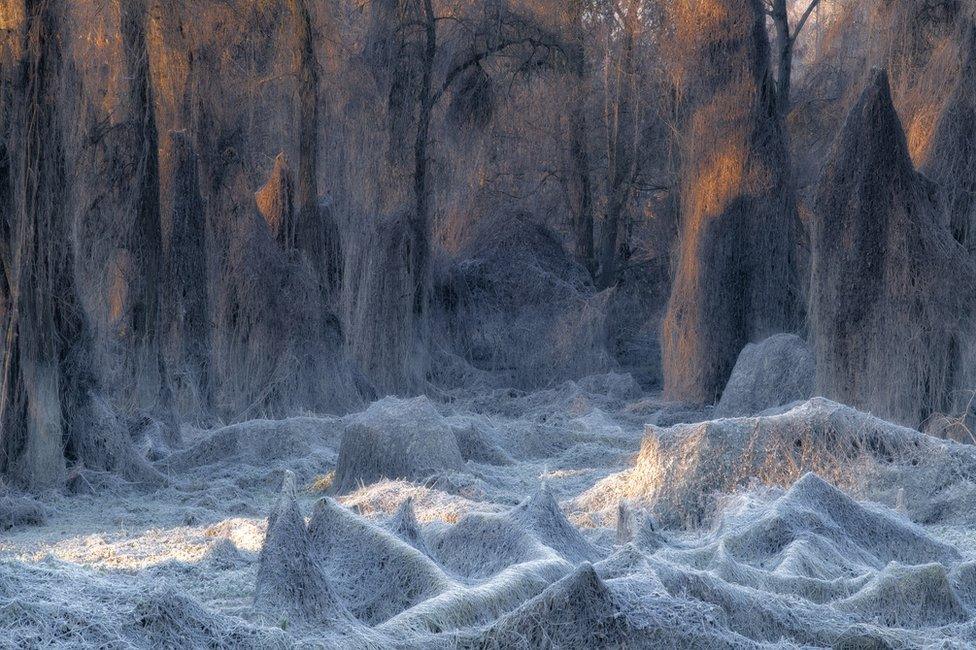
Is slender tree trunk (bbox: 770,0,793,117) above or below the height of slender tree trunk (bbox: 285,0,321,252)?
above

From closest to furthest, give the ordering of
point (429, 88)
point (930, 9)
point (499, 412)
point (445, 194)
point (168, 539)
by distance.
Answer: point (168, 539)
point (930, 9)
point (499, 412)
point (429, 88)
point (445, 194)

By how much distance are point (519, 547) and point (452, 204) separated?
1649 cm

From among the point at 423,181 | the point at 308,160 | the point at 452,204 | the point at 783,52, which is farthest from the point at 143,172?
the point at 783,52

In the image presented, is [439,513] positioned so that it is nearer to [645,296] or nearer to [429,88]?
[429,88]

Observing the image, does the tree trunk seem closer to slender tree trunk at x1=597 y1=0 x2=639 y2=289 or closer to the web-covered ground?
the web-covered ground

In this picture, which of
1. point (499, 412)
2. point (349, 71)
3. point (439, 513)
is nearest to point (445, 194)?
point (349, 71)

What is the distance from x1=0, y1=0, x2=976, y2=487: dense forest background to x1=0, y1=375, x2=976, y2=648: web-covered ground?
2.09 meters

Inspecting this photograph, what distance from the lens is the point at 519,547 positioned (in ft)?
17.4

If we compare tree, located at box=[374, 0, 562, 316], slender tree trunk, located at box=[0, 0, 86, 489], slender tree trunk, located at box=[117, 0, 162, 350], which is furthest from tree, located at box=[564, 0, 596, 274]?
slender tree trunk, located at box=[0, 0, 86, 489]

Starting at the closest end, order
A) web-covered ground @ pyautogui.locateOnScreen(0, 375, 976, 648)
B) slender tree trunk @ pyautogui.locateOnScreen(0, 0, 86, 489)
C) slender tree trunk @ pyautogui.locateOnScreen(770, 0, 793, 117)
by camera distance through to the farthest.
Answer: web-covered ground @ pyautogui.locateOnScreen(0, 375, 976, 648) → slender tree trunk @ pyautogui.locateOnScreen(0, 0, 86, 489) → slender tree trunk @ pyautogui.locateOnScreen(770, 0, 793, 117)

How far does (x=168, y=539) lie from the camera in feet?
23.4

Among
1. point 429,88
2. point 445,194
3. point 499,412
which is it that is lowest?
point 499,412

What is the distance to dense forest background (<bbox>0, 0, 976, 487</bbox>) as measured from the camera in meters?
9.60

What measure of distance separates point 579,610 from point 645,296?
64.6 feet
